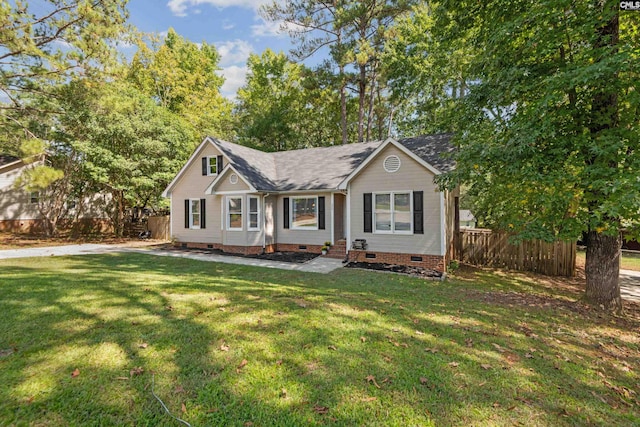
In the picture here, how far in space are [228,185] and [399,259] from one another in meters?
8.94

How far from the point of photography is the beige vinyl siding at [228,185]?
572 inches

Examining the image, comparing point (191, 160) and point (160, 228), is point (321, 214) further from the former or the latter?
point (160, 228)

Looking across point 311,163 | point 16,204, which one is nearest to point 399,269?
point 311,163

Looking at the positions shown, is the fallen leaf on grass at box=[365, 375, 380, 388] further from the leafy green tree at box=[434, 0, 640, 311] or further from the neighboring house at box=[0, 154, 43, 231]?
the neighboring house at box=[0, 154, 43, 231]

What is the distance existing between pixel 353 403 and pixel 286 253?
11.8 metres

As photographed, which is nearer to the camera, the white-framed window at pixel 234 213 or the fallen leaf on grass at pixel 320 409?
the fallen leaf on grass at pixel 320 409

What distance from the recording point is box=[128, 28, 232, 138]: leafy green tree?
29.1 meters

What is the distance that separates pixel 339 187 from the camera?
13023mm

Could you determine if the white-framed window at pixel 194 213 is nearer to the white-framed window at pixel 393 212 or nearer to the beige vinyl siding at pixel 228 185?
the beige vinyl siding at pixel 228 185

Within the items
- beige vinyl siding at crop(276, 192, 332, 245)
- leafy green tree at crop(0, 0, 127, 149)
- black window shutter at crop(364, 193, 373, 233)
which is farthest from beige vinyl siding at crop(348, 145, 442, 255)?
leafy green tree at crop(0, 0, 127, 149)

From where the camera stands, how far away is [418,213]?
38.5 feet

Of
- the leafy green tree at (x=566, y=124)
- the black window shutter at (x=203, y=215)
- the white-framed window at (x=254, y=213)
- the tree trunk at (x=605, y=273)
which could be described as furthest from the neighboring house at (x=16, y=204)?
the tree trunk at (x=605, y=273)

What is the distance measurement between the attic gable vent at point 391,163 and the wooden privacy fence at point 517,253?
451 centimetres

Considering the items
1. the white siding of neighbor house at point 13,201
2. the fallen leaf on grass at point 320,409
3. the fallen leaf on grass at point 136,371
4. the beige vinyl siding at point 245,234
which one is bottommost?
the fallen leaf on grass at point 320,409
